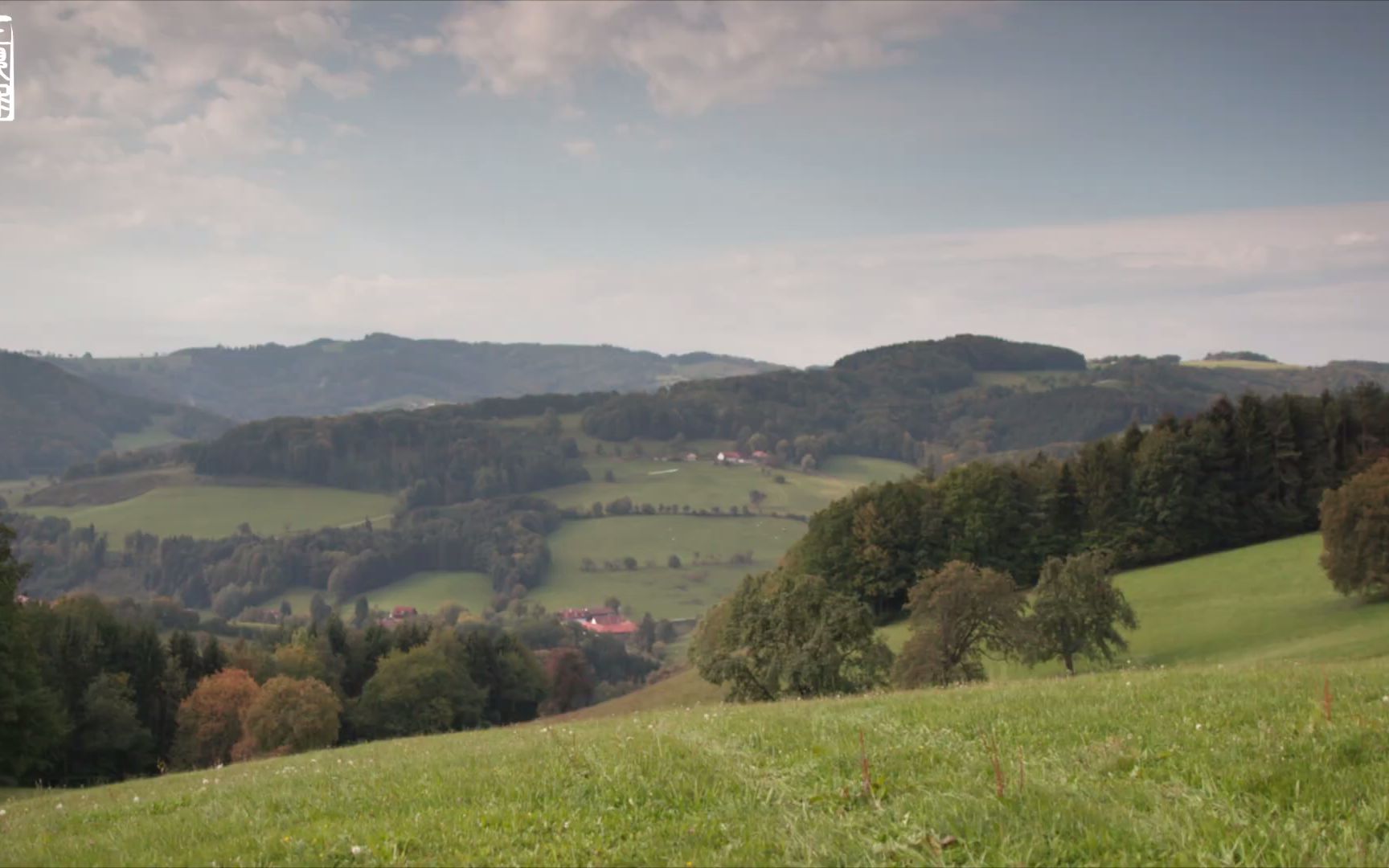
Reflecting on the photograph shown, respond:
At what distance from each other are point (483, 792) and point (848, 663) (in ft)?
119

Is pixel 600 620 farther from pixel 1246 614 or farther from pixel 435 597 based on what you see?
pixel 1246 614

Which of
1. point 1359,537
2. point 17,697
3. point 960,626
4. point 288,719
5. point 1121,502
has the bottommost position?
point 288,719

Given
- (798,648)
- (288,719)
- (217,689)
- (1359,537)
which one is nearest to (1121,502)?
(1359,537)

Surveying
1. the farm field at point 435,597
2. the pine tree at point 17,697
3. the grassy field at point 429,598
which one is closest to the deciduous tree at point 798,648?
the pine tree at point 17,697

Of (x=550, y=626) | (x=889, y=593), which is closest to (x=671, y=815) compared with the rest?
(x=889, y=593)

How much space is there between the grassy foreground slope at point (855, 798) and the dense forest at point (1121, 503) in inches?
2808

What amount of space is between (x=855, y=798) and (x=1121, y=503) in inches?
3369

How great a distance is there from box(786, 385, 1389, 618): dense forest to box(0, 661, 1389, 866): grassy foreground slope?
71317 millimetres

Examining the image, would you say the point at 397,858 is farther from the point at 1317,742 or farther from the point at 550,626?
the point at 550,626

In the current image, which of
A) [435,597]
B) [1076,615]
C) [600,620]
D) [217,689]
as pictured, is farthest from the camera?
[435,597]

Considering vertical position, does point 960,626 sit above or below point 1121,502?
below

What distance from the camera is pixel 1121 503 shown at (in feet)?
285

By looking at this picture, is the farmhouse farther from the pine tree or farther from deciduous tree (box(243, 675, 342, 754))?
the pine tree

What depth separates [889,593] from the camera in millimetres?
84875
